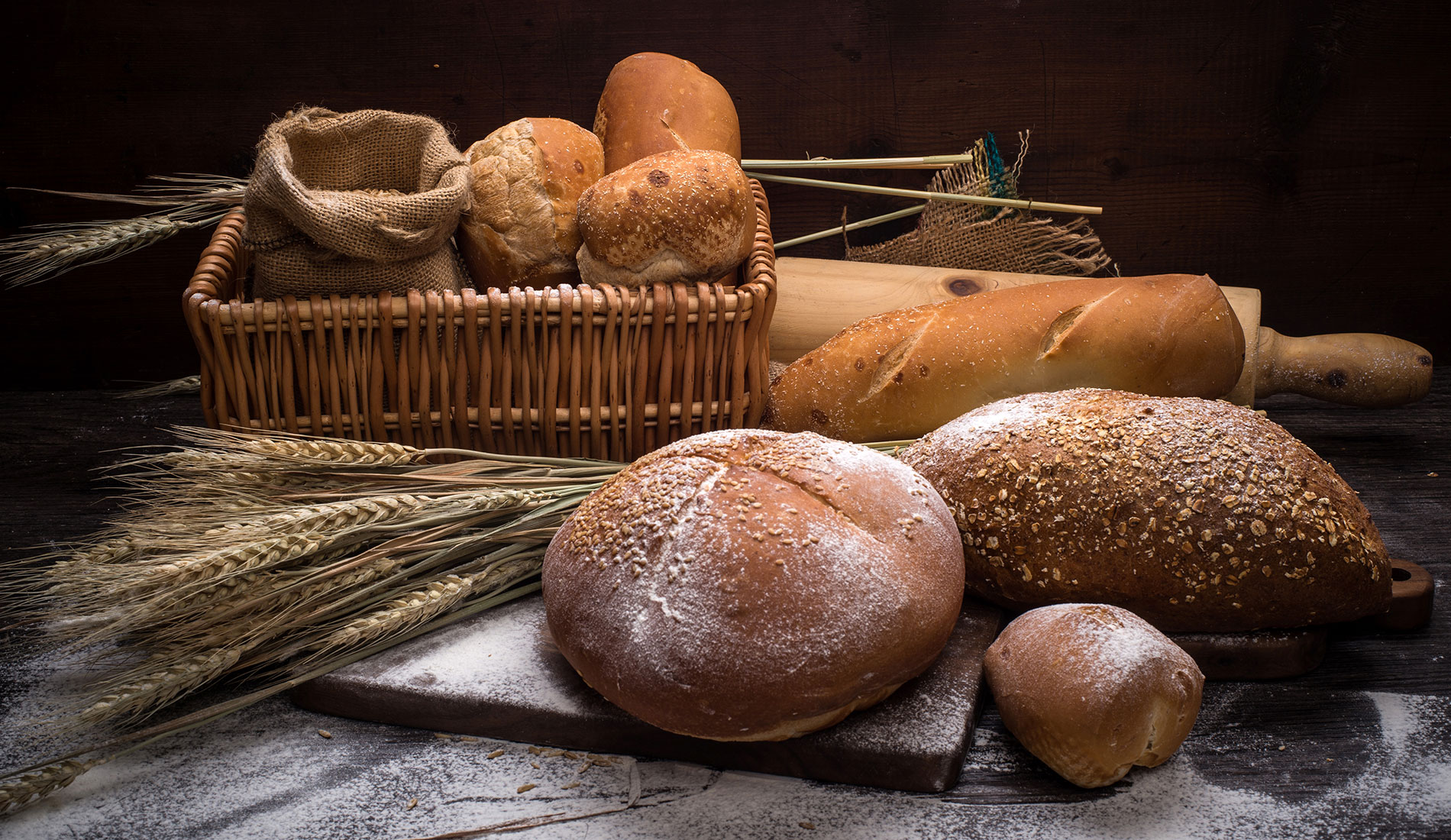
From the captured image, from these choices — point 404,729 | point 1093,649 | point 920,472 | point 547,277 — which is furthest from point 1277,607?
point 547,277

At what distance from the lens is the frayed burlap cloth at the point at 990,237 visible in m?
2.16

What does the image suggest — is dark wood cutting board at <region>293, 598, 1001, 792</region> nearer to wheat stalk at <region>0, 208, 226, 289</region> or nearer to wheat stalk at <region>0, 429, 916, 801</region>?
wheat stalk at <region>0, 429, 916, 801</region>

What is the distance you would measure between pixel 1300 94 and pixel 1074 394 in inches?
58.1

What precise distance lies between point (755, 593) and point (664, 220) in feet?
2.30

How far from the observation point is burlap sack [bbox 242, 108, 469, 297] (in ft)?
4.40

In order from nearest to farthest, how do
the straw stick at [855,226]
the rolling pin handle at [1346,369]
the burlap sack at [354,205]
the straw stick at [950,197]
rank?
1. the burlap sack at [354,205]
2. the rolling pin handle at [1346,369]
3. the straw stick at [950,197]
4. the straw stick at [855,226]

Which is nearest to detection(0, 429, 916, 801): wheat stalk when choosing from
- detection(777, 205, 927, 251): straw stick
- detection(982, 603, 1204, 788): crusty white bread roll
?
detection(982, 603, 1204, 788): crusty white bread roll

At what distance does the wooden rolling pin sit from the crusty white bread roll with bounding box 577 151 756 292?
1.68ft

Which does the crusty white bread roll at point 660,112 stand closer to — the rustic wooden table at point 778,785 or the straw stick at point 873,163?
the straw stick at point 873,163

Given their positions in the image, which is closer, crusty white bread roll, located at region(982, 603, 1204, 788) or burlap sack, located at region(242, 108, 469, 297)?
crusty white bread roll, located at region(982, 603, 1204, 788)

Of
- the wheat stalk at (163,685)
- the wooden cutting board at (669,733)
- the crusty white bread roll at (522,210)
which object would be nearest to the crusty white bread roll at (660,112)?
the crusty white bread roll at (522,210)

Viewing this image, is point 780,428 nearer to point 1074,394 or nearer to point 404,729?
point 1074,394

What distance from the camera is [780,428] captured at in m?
1.76

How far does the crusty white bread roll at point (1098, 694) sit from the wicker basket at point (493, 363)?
0.69 m
